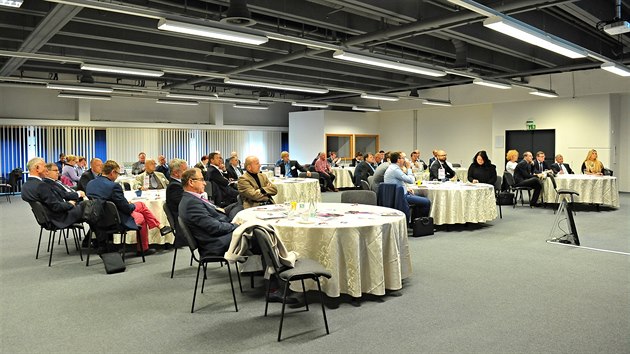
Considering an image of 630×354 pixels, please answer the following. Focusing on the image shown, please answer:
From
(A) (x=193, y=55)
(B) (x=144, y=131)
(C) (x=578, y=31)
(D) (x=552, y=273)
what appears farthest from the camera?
(B) (x=144, y=131)

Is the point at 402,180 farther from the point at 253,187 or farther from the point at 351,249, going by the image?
the point at 351,249

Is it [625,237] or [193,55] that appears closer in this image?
[625,237]

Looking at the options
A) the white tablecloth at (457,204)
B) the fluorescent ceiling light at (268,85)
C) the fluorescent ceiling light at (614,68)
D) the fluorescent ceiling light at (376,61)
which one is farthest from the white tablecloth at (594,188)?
the fluorescent ceiling light at (268,85)

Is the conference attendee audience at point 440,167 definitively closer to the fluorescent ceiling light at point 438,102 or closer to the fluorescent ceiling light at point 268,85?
the fluorescent ceiling light at point 268,85

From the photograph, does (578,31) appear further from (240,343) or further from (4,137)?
(4,137)

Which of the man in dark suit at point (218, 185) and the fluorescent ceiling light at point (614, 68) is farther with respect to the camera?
the fluorescent ceiling light at point (614, 68)

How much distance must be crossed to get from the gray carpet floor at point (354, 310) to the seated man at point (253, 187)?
114cm

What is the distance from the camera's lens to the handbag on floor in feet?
23.8

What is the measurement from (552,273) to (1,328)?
213 inches

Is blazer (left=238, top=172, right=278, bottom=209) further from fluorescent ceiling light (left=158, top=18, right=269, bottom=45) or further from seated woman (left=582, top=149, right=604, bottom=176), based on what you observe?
seated woman (left=582, top=149, right=604, bottom=176)

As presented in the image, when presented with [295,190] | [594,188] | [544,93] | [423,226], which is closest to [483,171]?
[594,188]

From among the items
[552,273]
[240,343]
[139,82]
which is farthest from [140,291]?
[139,82]

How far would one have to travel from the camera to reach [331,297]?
4316 mm

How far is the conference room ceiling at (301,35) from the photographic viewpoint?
6398 mm
